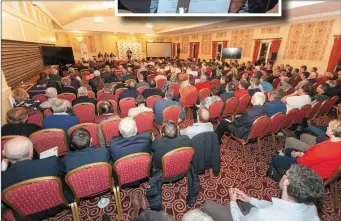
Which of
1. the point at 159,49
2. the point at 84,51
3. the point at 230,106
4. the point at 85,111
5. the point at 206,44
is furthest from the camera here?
the point at 159,49

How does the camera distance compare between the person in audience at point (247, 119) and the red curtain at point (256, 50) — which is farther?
the red curtain at point (256, 50)

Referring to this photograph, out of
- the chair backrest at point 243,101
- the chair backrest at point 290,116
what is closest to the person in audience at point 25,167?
the chair backrest at point 290,116

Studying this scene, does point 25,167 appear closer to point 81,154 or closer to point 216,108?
point 81,154

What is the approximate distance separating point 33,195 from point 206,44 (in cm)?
1658

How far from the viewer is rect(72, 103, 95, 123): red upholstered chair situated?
11.6 ft

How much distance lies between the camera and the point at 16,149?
1729mm

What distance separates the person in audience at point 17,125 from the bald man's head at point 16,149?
81 cm

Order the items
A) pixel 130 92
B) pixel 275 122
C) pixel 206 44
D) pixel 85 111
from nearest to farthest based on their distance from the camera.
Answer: pixel 275 122 < pixel 85 111 < pixel 130 92 < pixel 206 44

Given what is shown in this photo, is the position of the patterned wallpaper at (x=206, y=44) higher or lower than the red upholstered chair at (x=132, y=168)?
higher

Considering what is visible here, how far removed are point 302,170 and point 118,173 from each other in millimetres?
1712

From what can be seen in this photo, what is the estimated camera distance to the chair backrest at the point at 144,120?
10.4ft

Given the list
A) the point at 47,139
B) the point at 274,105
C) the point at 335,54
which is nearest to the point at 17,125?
the point at 47,139

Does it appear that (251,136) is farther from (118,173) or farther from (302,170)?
(118,173)

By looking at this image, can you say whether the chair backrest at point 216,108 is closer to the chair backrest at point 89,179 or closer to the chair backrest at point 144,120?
the chair backrest at point 144,120
